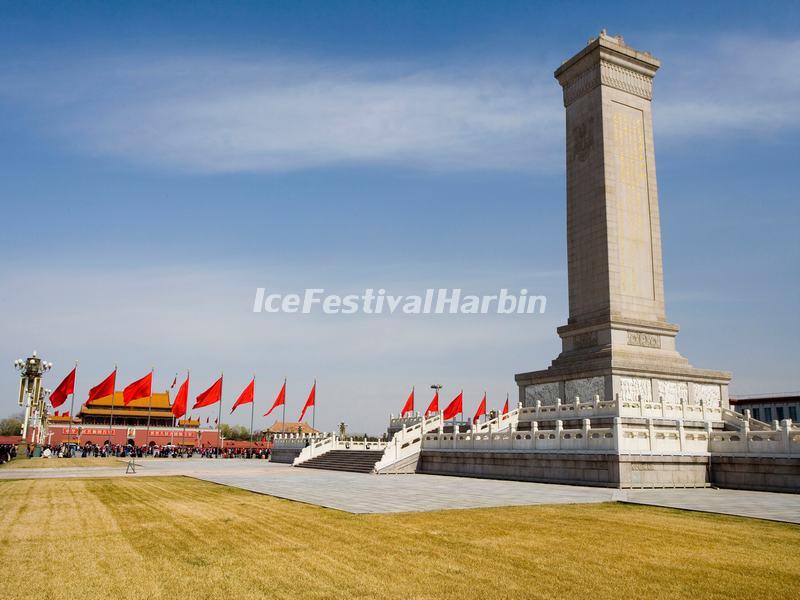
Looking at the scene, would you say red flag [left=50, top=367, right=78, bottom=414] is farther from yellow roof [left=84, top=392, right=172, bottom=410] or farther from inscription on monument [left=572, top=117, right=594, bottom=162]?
yellow roof [left=84, top=392, right=172, bottom=410]

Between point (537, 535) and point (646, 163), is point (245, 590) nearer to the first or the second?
point (537, 535)

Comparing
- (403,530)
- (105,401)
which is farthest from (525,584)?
(105,401)

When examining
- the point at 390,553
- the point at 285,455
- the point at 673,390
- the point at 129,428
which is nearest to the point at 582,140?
the point at 673,390

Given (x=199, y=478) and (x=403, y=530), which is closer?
(x=403, y=530)

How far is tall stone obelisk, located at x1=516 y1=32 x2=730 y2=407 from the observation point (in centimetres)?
2822

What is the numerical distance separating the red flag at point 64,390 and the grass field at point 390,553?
2708 cm

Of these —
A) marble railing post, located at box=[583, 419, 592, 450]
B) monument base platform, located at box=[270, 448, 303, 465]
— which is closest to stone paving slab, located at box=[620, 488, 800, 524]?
marble railing post, located at box=[583, 419, 592, 450]

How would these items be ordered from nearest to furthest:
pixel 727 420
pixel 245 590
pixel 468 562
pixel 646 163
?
pixel 245 590, pixel 468 562, pixel 727 420, pixel 646 163

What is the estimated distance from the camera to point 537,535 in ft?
29.7

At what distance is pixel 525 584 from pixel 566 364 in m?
24.0

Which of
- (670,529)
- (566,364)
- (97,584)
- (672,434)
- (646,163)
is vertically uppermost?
(646,163)

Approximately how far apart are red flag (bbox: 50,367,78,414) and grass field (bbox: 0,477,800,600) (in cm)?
2708

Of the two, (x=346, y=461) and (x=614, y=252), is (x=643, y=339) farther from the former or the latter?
(x=346, y=461)

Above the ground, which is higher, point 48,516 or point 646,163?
point 646,163
